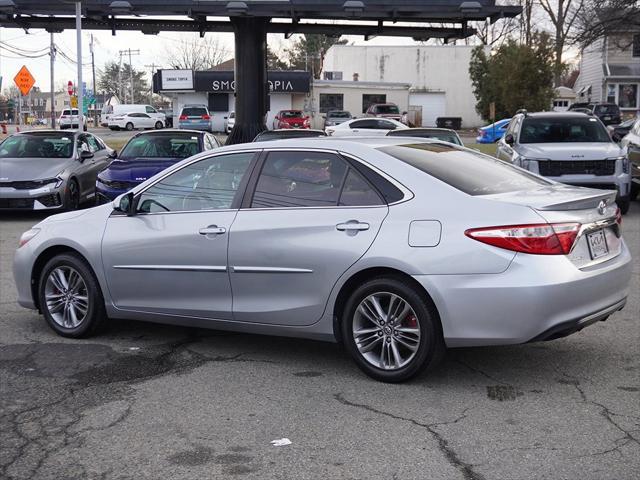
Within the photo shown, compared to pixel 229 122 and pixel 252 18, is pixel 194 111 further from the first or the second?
pixel 252 18

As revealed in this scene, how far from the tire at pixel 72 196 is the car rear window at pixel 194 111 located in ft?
113

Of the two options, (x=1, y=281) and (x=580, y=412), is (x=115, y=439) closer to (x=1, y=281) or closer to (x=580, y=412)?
(x=580, y=412)

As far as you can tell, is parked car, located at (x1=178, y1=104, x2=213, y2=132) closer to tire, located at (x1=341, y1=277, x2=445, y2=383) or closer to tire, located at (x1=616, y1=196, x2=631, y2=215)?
tire, located at (x1=616, y1=196, x2=631, y2=215)

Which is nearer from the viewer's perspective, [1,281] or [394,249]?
[394,249]

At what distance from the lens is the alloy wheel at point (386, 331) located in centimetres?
510

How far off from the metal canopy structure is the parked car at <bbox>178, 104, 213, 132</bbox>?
79.7 feet

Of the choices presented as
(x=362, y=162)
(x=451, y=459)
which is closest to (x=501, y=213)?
(x=362, y=162)

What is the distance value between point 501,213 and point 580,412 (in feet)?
4.11

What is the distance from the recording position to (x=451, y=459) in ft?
13.3

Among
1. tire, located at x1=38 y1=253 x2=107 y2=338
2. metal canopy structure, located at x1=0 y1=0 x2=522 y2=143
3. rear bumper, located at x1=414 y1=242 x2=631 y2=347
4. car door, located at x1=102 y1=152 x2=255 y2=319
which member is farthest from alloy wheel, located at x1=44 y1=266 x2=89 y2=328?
metal canopy structure, located at x1=0 y1=0 x2=522 y2=143

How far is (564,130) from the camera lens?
1496 cm

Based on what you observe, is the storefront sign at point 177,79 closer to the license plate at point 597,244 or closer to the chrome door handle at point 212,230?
the chrome door handle at point 212,230

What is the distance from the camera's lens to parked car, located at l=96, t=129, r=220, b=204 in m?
13.3

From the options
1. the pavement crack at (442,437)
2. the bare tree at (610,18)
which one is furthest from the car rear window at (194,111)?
the pavement crack at (442,437)
